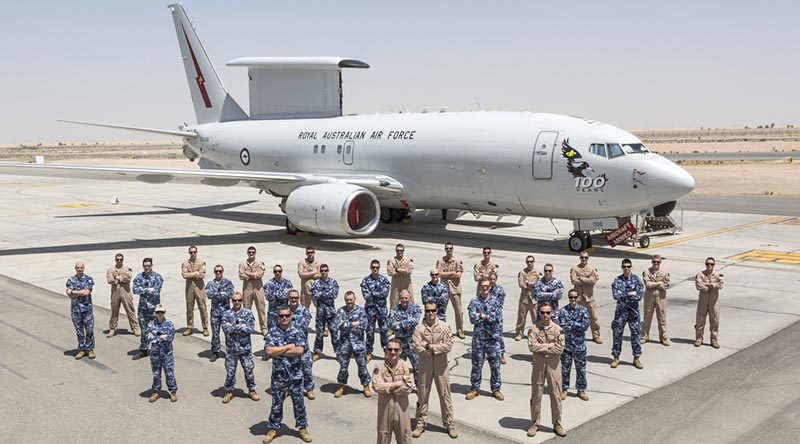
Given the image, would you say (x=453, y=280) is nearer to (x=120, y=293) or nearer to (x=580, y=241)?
(x=120, y=293)

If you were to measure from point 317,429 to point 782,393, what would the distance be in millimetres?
7067

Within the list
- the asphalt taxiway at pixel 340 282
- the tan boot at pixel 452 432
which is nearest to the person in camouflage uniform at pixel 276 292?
the asphalt taxiway at pixel 340 282

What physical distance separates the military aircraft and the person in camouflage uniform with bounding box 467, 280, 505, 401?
12143 millimetres

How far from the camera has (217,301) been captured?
1334 cm

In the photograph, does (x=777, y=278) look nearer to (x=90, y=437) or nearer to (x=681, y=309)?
(x=681, y=309)

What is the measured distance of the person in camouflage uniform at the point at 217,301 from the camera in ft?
43.2

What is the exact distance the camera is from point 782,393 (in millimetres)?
10984

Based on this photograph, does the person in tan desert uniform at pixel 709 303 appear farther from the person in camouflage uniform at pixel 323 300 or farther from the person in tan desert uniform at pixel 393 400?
the person in tan desert uniform at pixel 393 400

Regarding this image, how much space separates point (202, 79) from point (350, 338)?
Answer: 28.7m

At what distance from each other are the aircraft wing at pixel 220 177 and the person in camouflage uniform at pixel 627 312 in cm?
1516

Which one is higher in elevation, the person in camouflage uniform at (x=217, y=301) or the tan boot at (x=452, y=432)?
the person in camouflage uniform at (x=217, y=301)

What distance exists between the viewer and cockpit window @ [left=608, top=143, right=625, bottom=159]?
2197 cm

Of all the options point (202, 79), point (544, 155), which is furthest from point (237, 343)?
point (202, 79)

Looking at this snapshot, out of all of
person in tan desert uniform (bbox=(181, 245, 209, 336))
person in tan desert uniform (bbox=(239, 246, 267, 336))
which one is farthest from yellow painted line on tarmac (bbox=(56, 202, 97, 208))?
person in tan desert uniform (bbox=(239, 246, 267, 336))
